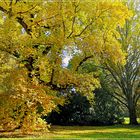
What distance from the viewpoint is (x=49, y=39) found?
22.5 metres

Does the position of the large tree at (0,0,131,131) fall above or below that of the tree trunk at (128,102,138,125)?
above

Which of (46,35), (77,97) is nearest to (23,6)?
(46,35)

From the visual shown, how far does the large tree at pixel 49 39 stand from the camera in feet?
70.9

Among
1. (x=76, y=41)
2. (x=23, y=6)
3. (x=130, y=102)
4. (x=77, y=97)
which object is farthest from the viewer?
(x=130, y=102)

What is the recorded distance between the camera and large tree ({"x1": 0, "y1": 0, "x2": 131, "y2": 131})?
2161cm

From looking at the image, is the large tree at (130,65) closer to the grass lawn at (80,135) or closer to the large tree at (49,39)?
the grass lawn at (80,135)

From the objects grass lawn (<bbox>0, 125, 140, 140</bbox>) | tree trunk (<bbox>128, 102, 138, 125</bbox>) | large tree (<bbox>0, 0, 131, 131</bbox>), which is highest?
large tree (<bbox>0, 0, 131, 131</bbox>)

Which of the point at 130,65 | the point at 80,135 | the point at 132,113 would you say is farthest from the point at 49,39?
the point at 132,113

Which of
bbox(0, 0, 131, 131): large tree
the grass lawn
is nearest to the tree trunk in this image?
the grass lawn

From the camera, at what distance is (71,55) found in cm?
2480

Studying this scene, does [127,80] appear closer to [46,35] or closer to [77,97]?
[77,97]

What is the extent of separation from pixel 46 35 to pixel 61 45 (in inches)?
69.0

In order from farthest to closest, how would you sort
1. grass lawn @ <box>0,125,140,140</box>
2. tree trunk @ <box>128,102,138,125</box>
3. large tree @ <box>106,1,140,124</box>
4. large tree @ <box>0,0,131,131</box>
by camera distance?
tree trunk @ <box>128,102,138,125</box> → large tree @ <box>106,1,140,124</box> → large tree @ <box>0,0,131,131</box> → grass lawn @ <box>0,125,140,140</box>

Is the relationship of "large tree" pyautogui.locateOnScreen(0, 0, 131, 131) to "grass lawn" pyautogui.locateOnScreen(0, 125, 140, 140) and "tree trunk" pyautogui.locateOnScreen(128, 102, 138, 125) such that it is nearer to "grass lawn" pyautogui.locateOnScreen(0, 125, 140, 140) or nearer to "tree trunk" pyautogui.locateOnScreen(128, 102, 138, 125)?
"grass lawn" pyautogui.locateOnScreen(0, 125, 140, 140)
